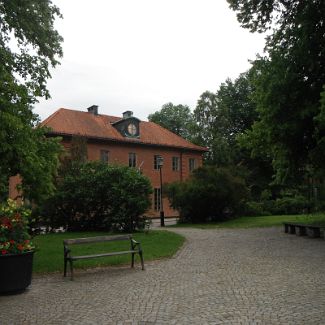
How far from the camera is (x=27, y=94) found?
11.9 meters

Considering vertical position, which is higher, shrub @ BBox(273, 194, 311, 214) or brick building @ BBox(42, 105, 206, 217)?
brick building @ BBox(42, 105, 206, 217)

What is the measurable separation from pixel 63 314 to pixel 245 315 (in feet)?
8.59

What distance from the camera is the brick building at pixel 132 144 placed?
125 ft

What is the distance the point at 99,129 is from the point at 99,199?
61.1ft

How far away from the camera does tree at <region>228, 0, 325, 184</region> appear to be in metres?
17.0

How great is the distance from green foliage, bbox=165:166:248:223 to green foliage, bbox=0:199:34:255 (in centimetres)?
1885

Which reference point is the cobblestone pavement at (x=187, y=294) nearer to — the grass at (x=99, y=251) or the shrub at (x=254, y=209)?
the grass at (x=99, y=251)

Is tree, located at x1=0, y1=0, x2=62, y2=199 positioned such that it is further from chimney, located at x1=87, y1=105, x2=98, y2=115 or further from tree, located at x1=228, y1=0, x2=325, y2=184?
chimney, located at x1=87, y1=105, x2=98, y2=115

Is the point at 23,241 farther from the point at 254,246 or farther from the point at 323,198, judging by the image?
the point at 323,198

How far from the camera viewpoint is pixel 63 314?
20.9 feet

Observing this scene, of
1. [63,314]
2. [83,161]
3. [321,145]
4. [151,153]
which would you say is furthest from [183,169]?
A: [63,314]

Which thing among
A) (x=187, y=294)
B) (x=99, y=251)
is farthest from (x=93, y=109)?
(x=187, y=294)

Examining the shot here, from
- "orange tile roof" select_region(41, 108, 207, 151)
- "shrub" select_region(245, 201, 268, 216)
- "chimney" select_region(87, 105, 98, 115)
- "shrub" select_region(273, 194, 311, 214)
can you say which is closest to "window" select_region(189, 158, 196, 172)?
"orange tile roof" select_region(41, 108, 207, 151)

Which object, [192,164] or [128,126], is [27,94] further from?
[192,164]
